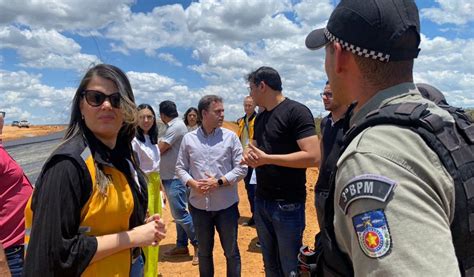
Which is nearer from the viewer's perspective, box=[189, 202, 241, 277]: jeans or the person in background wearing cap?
the person in background wearing cap

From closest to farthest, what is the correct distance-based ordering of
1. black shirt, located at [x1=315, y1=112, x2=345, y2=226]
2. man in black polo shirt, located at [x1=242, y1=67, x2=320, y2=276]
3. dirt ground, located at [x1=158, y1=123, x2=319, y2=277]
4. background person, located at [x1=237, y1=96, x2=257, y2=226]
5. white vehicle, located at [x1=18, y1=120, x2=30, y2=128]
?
black shirt, located at [x1=315, y1=112, x2=345, y2=226]
man in black polo shirt, located at [x1=242, y1=67, x2=320, y2=276]
dirt ground, located at [x1=158, y1=123, x2=319, y2=277]
background person, located at [x1=237, y1=96, x2=257, y2=226]
white vehicle, located at [x1=18, y1=120, x2=30, y2=128]

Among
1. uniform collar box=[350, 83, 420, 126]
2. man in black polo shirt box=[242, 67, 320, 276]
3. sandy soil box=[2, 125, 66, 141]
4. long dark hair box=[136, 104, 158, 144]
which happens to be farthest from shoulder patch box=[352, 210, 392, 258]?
sandy soil box=[2, 125, 66, 141]

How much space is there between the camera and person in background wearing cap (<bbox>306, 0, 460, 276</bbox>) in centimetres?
94

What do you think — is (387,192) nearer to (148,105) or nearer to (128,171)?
(128,171)

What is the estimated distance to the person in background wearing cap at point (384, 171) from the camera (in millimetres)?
942

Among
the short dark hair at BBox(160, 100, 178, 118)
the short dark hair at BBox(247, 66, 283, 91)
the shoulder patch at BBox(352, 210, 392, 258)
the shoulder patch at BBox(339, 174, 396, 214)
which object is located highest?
the short dark hair at BBox(247, 66, 283, 91)

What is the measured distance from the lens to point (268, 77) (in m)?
3.98

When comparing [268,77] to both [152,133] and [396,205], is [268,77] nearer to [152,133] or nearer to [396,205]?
[152,133]

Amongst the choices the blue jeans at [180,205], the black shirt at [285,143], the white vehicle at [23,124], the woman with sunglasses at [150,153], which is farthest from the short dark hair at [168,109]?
the white vehicle at [23,124]

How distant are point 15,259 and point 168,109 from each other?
11.5 ft

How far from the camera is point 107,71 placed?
2395 mm

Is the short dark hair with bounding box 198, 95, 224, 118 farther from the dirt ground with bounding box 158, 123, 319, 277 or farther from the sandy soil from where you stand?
the sandy soil

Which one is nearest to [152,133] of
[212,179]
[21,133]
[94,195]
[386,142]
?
[212,179]

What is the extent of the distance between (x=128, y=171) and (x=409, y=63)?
167 cm
